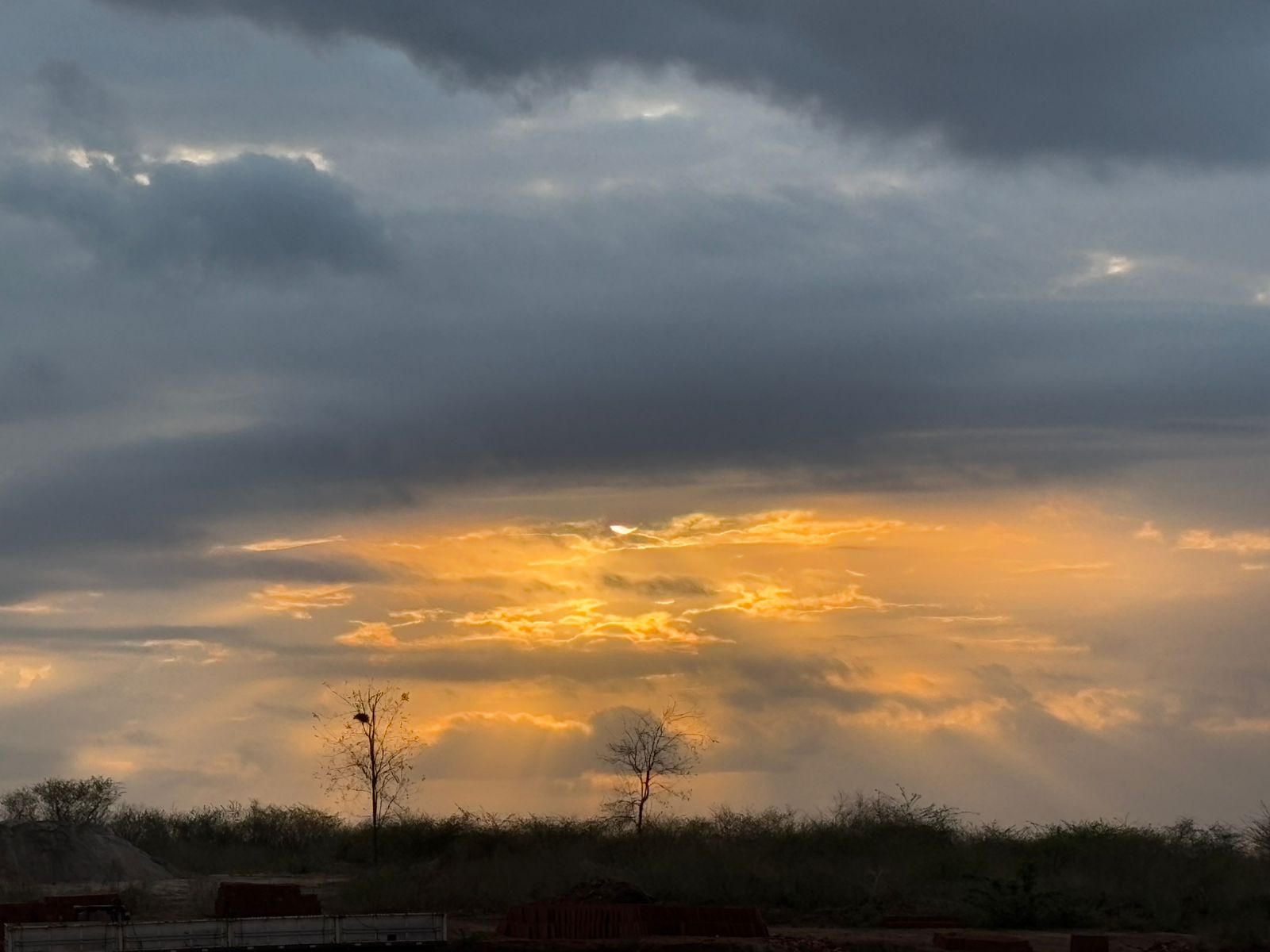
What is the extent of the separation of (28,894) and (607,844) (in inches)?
681

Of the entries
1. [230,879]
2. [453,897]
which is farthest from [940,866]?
[230,879]

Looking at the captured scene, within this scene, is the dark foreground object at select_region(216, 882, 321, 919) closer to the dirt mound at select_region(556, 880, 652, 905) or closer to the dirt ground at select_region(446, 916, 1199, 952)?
the dirt ground at select_region(446, 916, 1199, 952)

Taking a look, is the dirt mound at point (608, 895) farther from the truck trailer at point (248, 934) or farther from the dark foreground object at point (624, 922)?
the truck trailer at point (248, 934)

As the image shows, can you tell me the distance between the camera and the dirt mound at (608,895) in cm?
3569

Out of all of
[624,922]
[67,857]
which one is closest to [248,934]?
[624,922]

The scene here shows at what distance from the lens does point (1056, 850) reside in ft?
160

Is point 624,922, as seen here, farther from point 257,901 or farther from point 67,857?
point 67,857

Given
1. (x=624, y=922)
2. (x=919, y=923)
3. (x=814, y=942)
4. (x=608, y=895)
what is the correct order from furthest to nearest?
(x=919, y=923) < (x=608, y=895) < (x=814, y=942) < (x=624, y=922)

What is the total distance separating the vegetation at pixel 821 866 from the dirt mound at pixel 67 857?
409 centimetres

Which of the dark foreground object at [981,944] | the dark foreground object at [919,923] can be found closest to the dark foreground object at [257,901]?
the dark foreground object at [981,944]

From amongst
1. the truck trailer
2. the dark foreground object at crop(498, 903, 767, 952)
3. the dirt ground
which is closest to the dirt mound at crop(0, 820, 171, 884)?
the dirt ground

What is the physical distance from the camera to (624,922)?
3200 cm

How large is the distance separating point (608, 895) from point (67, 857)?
76.3 feet

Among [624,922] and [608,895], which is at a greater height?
[608,895]
